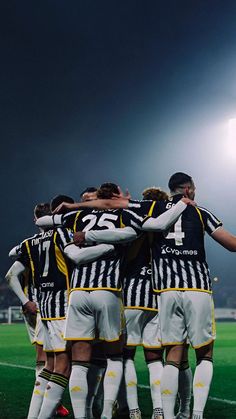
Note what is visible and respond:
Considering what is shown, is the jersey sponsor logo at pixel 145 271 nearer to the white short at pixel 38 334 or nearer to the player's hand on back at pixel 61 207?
the player's hand on back at pixel 61 207

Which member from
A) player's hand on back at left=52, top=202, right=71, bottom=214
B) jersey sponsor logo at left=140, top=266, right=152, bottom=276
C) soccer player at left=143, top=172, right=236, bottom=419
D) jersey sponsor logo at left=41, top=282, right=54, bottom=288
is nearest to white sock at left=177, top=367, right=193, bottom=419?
soccer player at left=143, top=172, right=236, bottom=419

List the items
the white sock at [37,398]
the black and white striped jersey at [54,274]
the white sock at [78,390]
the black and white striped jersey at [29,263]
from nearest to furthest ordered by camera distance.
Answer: the white sock at [78,390] → the white sock at [37,398] → the black and white striped jersey at [54,274] → the black and white striped jersey at [29,263]

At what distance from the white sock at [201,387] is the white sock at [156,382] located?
64 cm

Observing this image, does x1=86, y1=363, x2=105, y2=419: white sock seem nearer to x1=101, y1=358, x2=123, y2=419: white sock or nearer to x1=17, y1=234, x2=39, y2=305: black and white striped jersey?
x1=101, y1=358, x2=123, y2=419: white sock

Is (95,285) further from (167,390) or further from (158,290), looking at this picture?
(167,390)

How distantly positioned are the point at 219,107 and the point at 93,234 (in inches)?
1086

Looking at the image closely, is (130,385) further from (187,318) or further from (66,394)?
(66,394)

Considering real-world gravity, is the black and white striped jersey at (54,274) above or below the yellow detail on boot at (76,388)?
above

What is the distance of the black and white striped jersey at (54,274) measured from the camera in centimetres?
603

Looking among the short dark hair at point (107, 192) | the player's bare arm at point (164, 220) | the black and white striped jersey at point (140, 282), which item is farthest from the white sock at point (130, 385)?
the short dark hair at point (107, 192)

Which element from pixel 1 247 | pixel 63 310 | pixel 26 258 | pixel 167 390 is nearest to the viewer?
pixel 167 390

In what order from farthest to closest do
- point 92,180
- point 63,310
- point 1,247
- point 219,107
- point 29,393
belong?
point 1,247, point 92,180, point 219,107, point 29,393, point 63,310

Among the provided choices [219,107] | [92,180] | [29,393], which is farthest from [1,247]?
[29,393]

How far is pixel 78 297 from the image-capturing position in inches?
223
